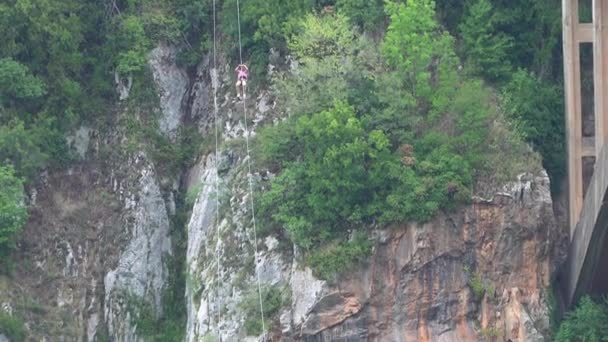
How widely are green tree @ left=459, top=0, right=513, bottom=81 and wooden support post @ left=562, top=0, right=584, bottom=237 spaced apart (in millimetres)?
2593

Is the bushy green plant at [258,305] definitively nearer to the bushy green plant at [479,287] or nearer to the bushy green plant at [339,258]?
the bushy green plant at [339,258]

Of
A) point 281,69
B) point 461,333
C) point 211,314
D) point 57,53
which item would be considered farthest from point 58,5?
point 461,333

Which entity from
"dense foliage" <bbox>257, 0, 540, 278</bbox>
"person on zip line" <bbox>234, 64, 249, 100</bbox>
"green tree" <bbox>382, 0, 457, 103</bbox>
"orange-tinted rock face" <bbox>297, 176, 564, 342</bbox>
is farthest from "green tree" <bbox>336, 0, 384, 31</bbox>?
"orange-tinted rock face" <bbox>297, 176, 564, 342</bbox>

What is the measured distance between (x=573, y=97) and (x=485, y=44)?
3586 millimetres

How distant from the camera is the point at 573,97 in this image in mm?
63594

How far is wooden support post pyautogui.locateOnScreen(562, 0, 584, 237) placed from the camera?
208ft

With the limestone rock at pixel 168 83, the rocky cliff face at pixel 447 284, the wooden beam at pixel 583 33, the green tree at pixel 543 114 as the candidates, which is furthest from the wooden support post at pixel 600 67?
the limestone rock at pixel 168 83

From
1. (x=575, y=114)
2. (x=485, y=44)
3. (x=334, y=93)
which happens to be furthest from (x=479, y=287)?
(x=485, y=44)

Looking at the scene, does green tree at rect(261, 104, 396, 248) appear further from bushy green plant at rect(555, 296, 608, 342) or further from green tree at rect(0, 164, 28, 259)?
green tree at rect(0, 164, 28, 259)

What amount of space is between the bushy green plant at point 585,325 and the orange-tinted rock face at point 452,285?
0.62m

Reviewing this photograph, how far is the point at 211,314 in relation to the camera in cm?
6350

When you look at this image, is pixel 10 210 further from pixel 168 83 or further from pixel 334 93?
pixel 334 93

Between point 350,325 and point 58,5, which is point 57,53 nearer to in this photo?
point 58,5

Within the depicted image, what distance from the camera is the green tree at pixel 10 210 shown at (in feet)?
217
